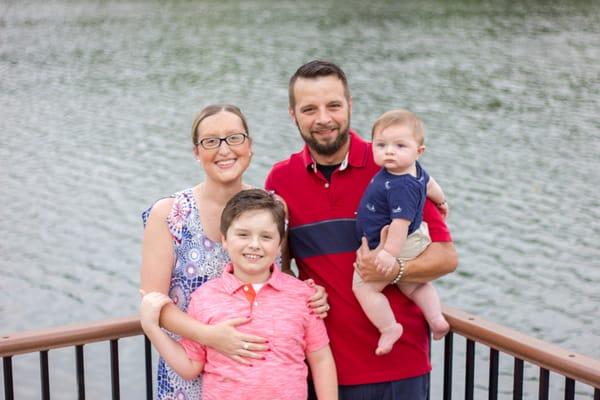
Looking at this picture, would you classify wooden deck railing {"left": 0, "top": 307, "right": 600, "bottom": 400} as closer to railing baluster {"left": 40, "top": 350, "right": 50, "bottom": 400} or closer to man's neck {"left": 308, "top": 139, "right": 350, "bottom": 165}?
railing baluster {"left": 40, "top": 350, "right": 50, "bottom": 400}

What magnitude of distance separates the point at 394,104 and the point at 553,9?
1856 centimetres

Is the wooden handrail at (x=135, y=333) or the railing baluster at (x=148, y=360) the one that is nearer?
the wooden handrail at (x=135, y=333)

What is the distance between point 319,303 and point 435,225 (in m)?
0.57

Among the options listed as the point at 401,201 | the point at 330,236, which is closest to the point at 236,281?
the point at 330,236

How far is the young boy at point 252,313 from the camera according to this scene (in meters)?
2.91

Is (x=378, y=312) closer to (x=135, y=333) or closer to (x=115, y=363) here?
(x=135, y=333)

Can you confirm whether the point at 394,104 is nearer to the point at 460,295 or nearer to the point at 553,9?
the point at 460,295

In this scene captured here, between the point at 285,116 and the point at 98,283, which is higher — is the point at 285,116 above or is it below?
above

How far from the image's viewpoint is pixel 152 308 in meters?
2.94

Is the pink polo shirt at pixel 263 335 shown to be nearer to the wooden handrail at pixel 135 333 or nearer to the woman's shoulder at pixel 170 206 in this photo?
the woman's shoulder at pixel 170 206

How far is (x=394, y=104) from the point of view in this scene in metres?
18.6

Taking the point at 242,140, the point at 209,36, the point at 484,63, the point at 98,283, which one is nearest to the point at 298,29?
the point at 209,36

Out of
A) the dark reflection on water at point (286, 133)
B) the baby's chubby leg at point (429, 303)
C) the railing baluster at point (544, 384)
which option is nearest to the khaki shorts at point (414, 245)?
the baby's chubby leg at point (429, 303)

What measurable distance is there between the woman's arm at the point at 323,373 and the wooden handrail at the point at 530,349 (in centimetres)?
55
